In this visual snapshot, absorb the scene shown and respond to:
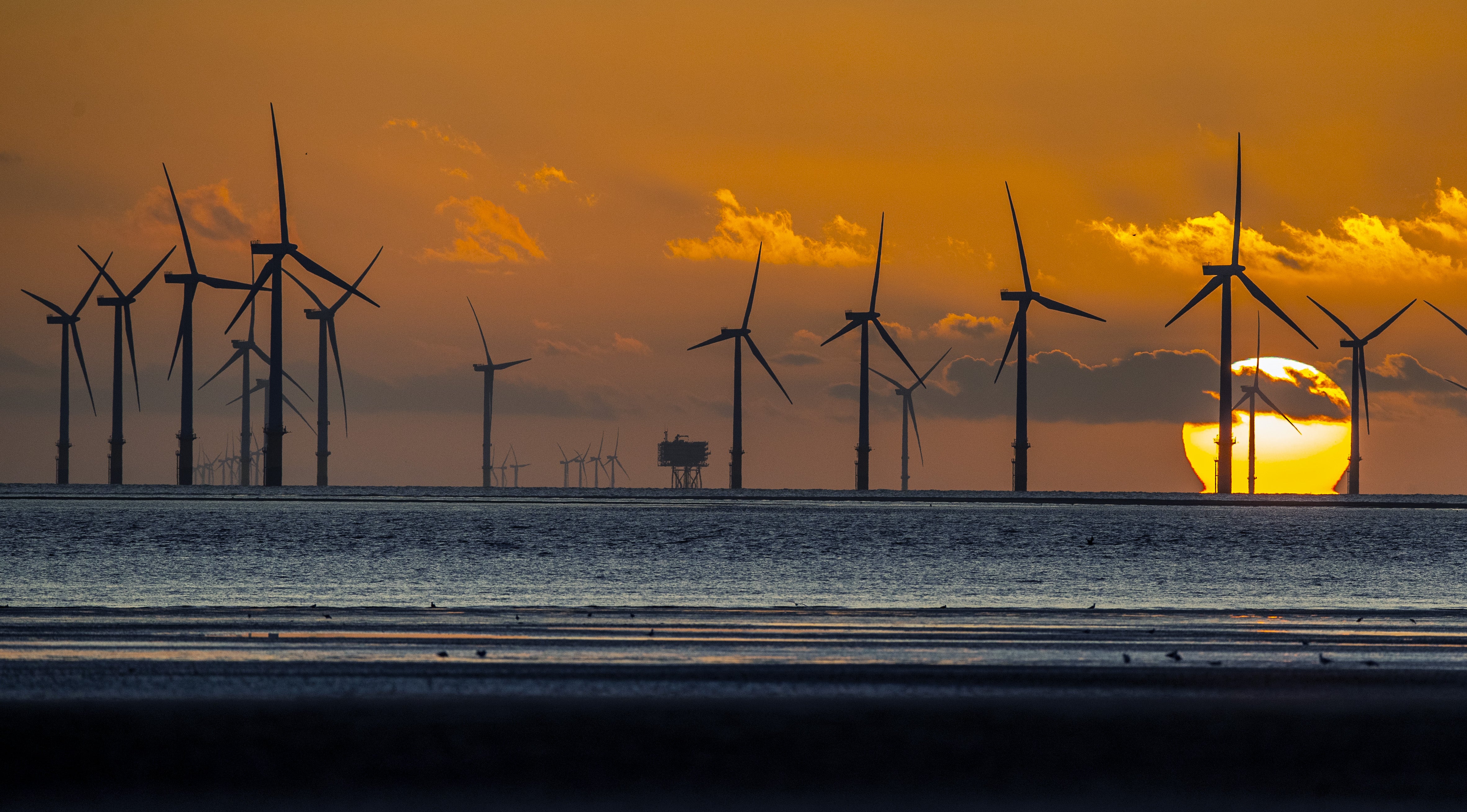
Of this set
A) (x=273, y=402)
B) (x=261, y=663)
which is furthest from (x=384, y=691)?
(x=273, y=402)

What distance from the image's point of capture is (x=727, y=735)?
964 centimetres

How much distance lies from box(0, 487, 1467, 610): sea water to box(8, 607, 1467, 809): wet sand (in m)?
19.2

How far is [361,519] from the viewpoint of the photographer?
229 feet

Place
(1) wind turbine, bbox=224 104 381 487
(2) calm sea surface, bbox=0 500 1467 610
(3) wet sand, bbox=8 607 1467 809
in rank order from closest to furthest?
(3) wet sand, bbox=8 607 1467 809
(2) calm sea surface, bbox=0 500 1467 610
(1) wind turbine, bbox=224 104 381 487

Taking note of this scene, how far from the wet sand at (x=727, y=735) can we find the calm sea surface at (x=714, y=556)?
67.5ft

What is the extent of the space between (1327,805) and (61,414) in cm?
14984

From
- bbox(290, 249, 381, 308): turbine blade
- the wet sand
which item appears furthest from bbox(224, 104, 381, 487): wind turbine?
the wet sand

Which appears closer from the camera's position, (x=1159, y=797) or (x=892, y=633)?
(x=1159, y=797)

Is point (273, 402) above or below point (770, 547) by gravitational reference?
above

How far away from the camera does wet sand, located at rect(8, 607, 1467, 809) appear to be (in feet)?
30.3

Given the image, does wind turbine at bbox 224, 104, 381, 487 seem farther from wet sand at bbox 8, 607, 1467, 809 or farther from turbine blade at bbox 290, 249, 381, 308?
wet sand at bbox 8, 607, 1467, 809

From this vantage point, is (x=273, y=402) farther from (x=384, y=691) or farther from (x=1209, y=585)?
(x=384, y=691)

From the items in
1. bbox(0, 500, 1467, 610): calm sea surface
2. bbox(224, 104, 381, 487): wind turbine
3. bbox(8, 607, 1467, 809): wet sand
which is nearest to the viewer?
bbox(8, 607, 1467, 809): wet sand

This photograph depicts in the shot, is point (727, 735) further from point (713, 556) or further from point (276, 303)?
point (276, 303)
